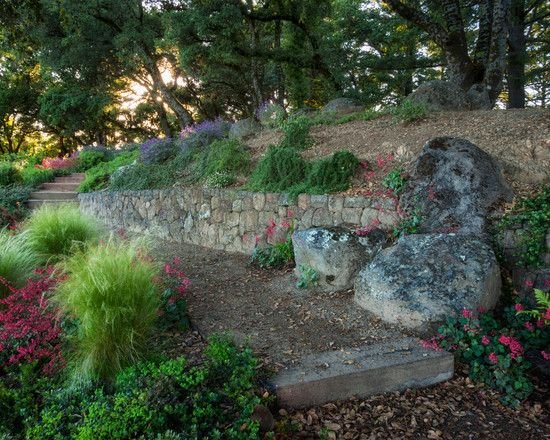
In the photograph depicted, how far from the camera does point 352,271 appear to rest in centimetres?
355

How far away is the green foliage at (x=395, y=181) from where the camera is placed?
3.99 meters

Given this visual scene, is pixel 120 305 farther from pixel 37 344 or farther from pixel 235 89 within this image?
pixel 235 89

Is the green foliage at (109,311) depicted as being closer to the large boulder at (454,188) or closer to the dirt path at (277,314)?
the dirt path at (277,314)

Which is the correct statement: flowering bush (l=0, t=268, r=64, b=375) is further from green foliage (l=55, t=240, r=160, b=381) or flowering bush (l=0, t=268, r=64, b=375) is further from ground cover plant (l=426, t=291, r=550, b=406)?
ground cover plant (l=426, t=291, r=550, b=406)

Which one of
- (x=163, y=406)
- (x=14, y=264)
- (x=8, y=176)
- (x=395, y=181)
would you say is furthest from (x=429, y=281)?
(x=8, y=176)

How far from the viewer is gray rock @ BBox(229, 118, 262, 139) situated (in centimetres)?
768

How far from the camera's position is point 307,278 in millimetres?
3648

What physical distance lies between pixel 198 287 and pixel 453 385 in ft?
7.95

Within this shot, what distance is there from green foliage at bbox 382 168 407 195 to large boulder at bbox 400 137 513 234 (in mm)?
82

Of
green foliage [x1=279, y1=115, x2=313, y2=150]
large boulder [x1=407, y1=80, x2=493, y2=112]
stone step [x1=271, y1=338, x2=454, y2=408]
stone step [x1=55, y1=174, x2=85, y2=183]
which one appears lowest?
stone step [x1=271, y1=338, x2=454, y2=408]

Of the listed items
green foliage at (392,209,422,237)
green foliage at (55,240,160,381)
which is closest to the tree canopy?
green foliage at (392,209,422,237)

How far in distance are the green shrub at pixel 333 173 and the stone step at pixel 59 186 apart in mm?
7239

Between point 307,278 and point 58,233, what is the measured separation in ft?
8.54

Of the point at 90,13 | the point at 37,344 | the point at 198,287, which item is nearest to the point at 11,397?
the point at 37,344
